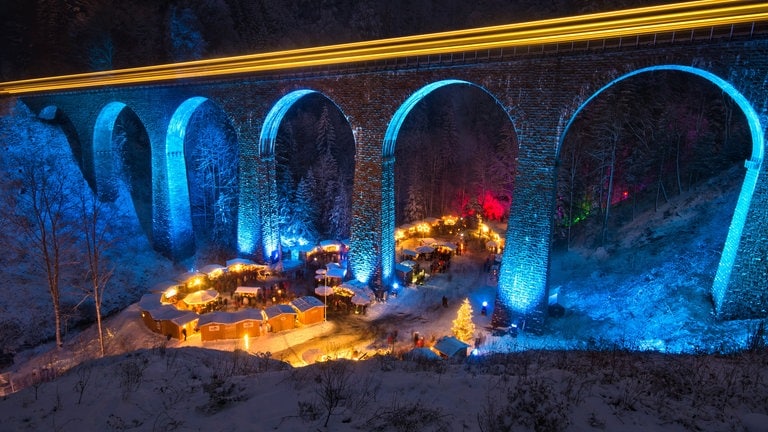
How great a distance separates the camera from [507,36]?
50.8ft

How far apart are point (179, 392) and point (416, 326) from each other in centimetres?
1246

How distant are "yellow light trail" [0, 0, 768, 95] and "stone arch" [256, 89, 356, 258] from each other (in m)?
2.47

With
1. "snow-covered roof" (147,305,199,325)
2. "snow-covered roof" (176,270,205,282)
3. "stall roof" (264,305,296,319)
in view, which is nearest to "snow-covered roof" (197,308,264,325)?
"stall roof" (264,305,296,319)

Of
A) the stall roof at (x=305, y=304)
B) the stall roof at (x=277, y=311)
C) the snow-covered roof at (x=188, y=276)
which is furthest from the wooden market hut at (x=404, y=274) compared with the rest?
the snow-covered roof at (x=188, y=276)

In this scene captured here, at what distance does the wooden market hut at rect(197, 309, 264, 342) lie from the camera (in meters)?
16.8

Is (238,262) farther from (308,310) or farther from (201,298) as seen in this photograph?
(308,310)

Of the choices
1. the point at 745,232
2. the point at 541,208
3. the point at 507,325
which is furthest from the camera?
the point at 507,325

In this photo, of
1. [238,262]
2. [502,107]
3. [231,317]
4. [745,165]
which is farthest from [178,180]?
[745,165]

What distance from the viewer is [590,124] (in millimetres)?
30094

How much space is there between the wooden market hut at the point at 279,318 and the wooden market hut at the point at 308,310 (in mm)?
291

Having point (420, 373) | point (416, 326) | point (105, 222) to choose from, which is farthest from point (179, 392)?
point (105, 222)

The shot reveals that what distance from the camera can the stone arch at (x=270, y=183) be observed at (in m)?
22.3

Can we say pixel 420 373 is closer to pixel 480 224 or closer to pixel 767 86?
pixel 767 86

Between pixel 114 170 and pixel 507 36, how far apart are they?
30.2 metres
